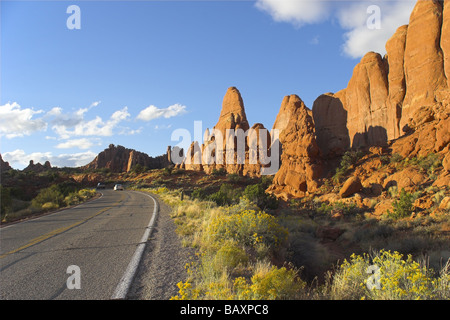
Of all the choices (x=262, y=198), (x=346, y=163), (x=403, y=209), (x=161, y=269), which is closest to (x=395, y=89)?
(x=346, y=163)

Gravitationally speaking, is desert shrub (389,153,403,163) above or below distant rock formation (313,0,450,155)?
below

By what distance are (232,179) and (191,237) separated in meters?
40.5

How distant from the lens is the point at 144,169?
8531 centimetres

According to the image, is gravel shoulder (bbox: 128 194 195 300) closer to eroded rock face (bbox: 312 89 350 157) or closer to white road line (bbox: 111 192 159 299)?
white road line (bbox: 111 192 159 299)

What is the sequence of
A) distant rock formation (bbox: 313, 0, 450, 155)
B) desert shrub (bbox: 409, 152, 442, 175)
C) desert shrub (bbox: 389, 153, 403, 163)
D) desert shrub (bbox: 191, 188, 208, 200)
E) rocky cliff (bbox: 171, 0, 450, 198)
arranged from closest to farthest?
desert shrub (bbox: 409, 152, 442, 175) < desert shrub (bbox: 191, 188, 208, 200) < desert shrub (bbox: 389, 153, 403, 163) < rocky cliff (bbox: 171, 0, 450, 198) < distant rock formation (bbox: 313, 0, 450, 155)

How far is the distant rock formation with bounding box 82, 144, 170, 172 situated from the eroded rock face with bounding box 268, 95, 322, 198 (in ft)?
273

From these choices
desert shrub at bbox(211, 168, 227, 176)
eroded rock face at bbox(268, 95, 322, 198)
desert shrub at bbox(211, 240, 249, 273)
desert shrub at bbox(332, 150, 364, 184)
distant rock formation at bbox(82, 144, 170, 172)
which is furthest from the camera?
distant rock formation at bbox(82, 144, 170, 172)

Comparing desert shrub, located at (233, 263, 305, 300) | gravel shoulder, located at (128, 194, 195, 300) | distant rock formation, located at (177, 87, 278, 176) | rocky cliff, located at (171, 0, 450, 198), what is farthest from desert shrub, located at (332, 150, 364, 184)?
desert shrub, located at (233, 263, 305, 300)

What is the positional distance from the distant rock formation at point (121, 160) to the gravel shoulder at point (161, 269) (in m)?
104

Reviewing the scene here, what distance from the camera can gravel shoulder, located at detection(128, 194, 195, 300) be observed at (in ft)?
13.3

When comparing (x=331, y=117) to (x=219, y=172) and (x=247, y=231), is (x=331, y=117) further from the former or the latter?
(x=247, y=231)

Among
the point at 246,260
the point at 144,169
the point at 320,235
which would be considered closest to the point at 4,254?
the point at 246,260

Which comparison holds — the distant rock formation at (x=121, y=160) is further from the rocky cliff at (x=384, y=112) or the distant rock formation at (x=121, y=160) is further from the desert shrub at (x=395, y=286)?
the desert shrub at (x=395, y=286)

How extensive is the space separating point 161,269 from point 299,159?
28611 mm
